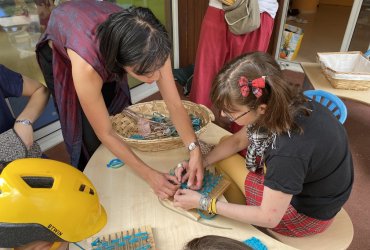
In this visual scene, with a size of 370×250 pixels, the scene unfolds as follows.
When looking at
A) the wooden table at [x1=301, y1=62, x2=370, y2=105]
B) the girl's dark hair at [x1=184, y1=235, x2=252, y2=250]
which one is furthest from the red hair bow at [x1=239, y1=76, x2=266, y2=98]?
the wooden table at [x1=301, y1=62, x2=370, y2=105]

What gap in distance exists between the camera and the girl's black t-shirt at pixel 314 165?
77cm

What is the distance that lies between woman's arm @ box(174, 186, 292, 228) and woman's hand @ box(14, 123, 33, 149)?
653 mm

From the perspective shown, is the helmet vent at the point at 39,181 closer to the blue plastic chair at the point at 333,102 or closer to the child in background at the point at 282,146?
the child in background at the point at 282,146

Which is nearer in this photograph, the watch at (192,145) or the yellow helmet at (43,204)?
the yellow helmet at (43,204)

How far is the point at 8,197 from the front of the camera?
0.61 meters

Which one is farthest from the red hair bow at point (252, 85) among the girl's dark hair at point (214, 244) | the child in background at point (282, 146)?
the girl's dark hair at point (214, 244)

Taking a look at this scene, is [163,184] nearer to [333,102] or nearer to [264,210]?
[264,210]

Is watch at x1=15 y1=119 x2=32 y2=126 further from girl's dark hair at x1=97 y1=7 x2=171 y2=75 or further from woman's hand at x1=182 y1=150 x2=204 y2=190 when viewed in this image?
woman's hand at x1=182 y1=150 x2=204 y2=190

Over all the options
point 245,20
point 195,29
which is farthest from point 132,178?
point 195,29

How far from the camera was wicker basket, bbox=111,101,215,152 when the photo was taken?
1091 millimetres

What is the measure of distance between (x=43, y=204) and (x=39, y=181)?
7 cm

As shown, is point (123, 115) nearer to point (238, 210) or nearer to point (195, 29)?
point (238, 210)

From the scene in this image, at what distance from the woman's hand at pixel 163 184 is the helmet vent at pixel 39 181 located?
0.33m

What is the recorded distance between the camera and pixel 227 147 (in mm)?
1111
